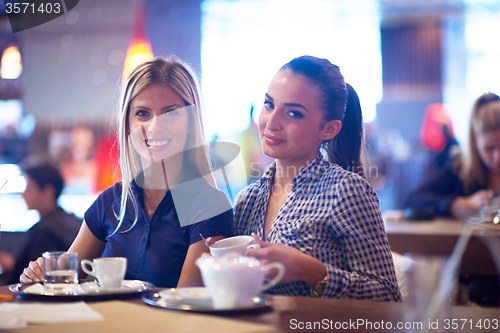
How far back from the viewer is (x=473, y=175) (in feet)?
8.38

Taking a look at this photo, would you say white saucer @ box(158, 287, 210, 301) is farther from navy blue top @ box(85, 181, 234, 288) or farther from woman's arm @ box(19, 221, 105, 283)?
woman's arm @ box(19, 221, 105, 283)

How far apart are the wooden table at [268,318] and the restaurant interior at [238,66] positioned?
7.30ft

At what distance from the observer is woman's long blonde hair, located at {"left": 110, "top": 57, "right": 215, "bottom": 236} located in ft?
4.54

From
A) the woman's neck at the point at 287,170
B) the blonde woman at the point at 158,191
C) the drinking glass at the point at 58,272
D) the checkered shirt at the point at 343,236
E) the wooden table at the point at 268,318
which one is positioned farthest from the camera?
the woman's neck at the point at 287,170

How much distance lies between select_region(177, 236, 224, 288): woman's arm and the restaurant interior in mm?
1925

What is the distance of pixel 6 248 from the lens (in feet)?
11.1

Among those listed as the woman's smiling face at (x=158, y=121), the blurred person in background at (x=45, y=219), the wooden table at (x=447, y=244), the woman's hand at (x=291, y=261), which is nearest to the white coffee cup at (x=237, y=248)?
the woman's hand at (x=291, y=261)

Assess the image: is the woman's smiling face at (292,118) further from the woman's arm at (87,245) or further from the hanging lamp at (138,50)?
the hanging lamp at (138,50)

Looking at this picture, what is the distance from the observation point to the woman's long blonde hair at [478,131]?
7.83 ft

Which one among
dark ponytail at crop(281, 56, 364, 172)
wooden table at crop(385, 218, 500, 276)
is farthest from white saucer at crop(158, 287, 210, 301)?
wooden table at crop(385, 218, 500, 276)

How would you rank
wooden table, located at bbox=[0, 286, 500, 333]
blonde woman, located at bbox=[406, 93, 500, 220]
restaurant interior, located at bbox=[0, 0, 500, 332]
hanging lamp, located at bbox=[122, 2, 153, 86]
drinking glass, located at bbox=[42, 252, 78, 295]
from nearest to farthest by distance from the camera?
wooden table, located at bbox=[0, 286, 500, 333]
drinking glass, located at bbox=[42, 252, 78, 295]
blonde woman, located at bbox=[406, 93, 500, 220]
hanging lamp, located at bbox=[122, 2, 153, 86]
restaurant interior, located at bbox=[0, 0, 500, 332]

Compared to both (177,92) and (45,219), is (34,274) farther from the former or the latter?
(45,219)

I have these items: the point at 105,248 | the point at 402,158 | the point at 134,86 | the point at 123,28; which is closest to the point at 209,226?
the point at 105,248

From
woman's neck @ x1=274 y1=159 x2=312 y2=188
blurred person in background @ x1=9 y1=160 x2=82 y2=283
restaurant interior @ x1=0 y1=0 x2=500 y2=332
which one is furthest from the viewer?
restaurant interior @ x1=0 y1=0 x2=500 y2=332
